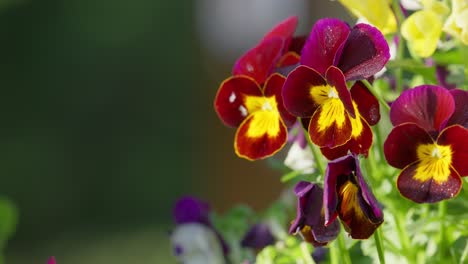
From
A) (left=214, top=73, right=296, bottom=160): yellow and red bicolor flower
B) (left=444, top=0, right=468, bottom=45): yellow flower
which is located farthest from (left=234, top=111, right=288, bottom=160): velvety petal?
(left=444, top=0, right=468, bottom=45): yellow flower

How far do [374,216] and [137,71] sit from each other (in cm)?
542

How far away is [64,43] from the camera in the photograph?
5.60 metres

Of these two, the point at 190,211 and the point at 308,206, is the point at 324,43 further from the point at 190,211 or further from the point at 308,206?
the point at 190,211

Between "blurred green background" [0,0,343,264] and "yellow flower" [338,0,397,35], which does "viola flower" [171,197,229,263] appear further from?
"blurred green background" [0,0,343,264]

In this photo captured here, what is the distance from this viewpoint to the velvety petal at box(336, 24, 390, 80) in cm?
50

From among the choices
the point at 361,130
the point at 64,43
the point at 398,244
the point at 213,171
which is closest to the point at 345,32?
the point at 361,130

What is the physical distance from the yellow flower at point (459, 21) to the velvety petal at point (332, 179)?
105 millimetres

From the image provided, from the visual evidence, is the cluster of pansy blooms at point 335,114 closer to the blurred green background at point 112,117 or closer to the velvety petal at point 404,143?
the velvety petal at point 404,143

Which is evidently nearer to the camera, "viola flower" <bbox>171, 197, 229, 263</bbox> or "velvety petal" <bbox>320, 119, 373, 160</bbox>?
"velvety petal" <bbox>320, 119, 373, 160</bbox>

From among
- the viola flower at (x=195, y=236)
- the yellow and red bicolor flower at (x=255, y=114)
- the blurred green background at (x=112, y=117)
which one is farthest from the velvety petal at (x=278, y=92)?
the blurred green background at (x=112, y=117)

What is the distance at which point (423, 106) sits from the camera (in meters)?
0.52

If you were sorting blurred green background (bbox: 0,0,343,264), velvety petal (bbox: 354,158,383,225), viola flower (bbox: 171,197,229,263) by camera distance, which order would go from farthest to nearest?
blurred green background (bbox: 0,0,343,264) < viola flower (bbox: 171,197,229,263) < velvety petal (bbox: 354,158,383,225)

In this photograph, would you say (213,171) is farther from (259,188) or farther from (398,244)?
(398,244)

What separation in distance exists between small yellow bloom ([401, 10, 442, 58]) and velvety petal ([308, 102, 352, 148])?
0.07m
